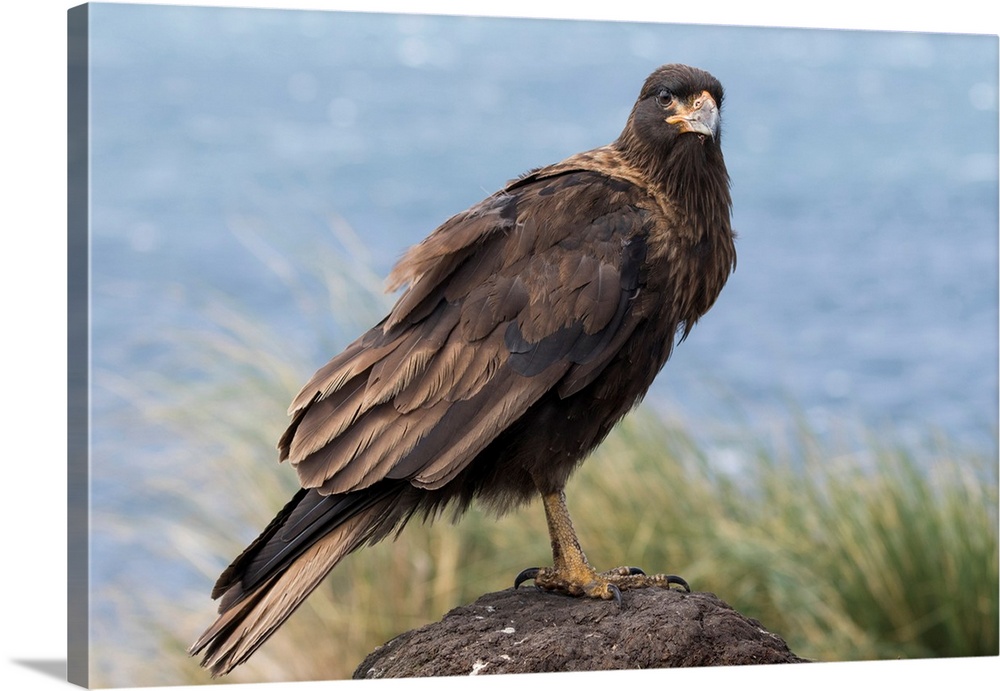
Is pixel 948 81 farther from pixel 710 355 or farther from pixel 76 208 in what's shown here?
pixel 76 208

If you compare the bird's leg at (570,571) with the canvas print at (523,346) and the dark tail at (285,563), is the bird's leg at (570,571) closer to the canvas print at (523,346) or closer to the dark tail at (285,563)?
the canvas print at (523,346)

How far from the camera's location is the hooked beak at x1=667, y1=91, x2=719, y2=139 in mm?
5477

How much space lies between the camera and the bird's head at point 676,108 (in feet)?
18.0

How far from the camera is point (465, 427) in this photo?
514 cm

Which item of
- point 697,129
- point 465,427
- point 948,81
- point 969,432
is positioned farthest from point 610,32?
point 969,432

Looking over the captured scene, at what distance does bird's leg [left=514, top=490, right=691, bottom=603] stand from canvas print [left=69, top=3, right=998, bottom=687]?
1 centimetres

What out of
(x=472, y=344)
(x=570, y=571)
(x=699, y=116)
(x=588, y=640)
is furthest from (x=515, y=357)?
(x=699, y=116)

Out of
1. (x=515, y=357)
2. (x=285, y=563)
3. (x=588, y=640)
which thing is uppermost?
(x=515, y=357)

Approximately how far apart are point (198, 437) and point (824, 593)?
313 cm

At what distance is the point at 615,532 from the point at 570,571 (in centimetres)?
188

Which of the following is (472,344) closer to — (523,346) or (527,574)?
(523,346)

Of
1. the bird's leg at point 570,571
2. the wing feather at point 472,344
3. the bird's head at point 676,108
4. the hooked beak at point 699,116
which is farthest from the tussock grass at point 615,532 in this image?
the hooked beak at point 699,116

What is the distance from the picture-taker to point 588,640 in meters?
5.25

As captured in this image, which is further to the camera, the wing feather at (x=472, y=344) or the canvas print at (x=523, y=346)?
the canvas print at (x=523, y=346)
